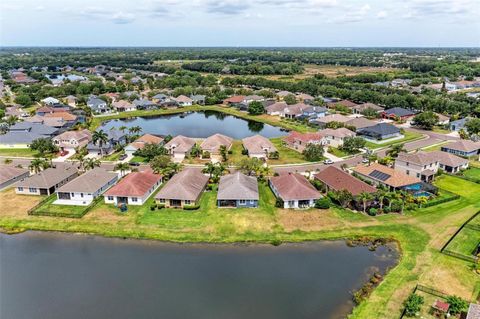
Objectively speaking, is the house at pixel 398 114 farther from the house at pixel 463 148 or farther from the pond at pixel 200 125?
the house at pixel 463 148

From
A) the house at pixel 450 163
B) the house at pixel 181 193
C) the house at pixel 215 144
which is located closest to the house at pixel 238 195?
the house at pixel 181 193

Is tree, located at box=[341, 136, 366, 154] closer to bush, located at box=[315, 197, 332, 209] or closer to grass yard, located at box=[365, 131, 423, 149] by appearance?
grass yard, located at box=[365, 131, 423, 149]

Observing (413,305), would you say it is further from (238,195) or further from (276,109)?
(276,109)

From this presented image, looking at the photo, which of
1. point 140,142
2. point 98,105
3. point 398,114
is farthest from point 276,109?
point 98,105

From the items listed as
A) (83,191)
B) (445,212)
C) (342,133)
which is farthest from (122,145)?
(445,212)

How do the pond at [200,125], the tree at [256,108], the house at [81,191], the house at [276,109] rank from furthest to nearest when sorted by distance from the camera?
1. the tree at [256,108]
2. the house at [276,109]
3. the pond at [200,125]
4. the house at [81,191]

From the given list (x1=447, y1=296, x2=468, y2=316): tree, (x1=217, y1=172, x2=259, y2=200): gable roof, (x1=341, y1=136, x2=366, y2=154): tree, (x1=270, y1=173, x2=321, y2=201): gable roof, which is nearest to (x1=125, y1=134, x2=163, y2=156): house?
(x1=217, y1=172, x2=259, y2=200): gable roof
